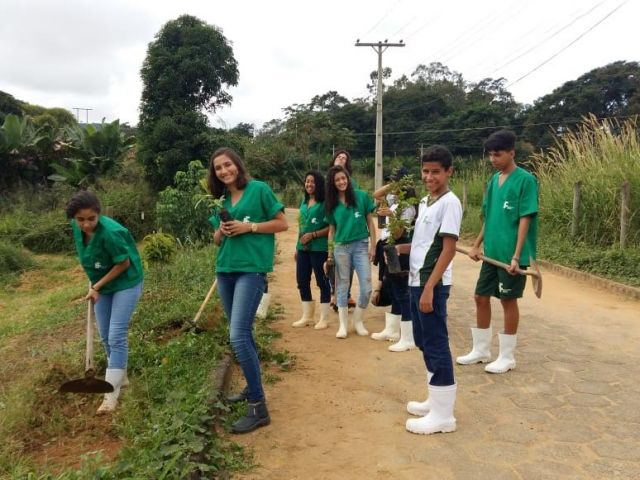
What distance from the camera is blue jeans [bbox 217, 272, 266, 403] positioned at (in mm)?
3342

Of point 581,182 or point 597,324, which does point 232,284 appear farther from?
point 581,182

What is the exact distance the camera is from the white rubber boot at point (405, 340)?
4.92 metres

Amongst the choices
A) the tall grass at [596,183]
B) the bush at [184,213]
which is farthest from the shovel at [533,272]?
the bush at [184,213]

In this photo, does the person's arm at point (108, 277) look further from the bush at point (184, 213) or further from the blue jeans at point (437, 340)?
the bush at point (184, 213)

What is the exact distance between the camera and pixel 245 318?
335 cm

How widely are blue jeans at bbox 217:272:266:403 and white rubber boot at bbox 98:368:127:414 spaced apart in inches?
37.4

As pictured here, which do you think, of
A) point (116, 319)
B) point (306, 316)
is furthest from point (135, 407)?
point (306, 316)

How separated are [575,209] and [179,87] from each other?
1234 cm

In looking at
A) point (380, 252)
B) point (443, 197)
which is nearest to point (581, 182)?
point (380, 252)

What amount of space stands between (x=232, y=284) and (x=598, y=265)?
22.6ft

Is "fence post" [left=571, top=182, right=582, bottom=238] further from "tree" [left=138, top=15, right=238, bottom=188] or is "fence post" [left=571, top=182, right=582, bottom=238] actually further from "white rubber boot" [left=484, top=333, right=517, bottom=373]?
"tree" [left=138, top=15, right=238, bottom=188]

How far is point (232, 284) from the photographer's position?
350 cm

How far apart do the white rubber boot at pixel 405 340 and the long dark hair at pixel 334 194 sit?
4.02ft

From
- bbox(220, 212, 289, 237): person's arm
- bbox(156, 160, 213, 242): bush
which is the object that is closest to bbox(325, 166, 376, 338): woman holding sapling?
bbox(220, 212, 289, 237): person's arm
